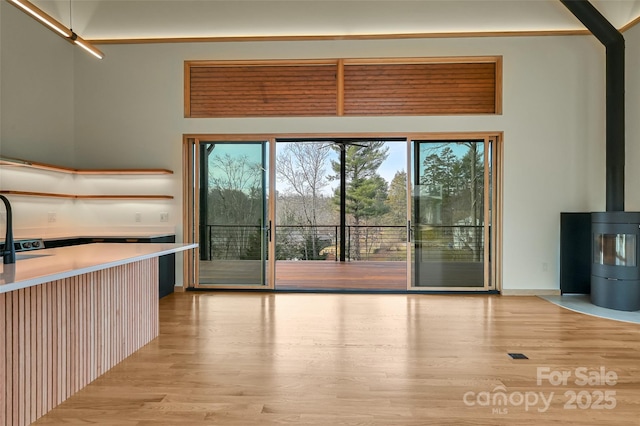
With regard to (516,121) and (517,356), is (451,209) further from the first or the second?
(517,356)

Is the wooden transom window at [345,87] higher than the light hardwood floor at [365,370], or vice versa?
the wooden transom window at [345,87]

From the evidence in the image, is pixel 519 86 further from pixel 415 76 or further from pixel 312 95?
pixel 312 95

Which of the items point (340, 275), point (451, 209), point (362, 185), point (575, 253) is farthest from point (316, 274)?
point (575, 253)

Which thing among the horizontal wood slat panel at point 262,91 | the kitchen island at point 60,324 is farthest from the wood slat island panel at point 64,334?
the horizontal wood slat panel at point 262,91

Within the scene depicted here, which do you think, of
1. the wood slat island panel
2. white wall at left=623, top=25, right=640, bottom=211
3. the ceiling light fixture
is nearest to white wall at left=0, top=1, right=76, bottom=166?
the ceiling light fixture

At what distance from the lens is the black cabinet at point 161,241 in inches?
174

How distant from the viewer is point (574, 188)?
16.6 ft

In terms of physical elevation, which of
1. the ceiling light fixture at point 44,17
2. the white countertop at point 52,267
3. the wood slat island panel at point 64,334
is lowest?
the wood slat island panel at point 64,334

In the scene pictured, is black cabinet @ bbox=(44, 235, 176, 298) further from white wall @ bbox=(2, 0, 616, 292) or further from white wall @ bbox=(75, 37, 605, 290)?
white wall @ bbox=(75, 37, 605, 290)

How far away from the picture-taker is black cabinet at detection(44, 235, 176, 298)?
4423 mm

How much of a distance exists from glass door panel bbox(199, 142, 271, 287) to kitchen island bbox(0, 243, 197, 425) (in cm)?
229

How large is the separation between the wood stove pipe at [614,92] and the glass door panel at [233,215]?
4.40 m

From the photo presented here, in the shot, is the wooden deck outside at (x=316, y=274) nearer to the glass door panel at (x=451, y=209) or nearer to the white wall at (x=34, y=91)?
the glass door panel at (x=451, y=209)

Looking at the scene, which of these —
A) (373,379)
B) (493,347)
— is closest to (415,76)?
(493,347)
